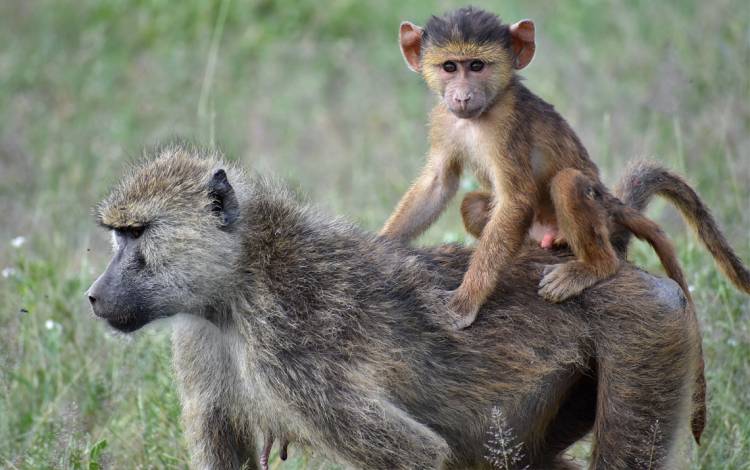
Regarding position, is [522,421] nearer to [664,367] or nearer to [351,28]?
[664,367]

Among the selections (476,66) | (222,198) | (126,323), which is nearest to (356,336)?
(222,198)

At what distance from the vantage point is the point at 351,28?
1074 cm

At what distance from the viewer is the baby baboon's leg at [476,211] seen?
4801mm

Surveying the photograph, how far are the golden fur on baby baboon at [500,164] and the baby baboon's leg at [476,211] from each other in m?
0.03

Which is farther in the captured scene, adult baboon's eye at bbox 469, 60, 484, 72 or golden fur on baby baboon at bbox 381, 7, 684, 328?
adult baboon's eye at bbox 469, 60, 484, 72

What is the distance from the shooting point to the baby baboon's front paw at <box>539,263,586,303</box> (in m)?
4.39

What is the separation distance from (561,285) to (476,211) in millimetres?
568

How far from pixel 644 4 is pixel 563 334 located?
5.97 meters

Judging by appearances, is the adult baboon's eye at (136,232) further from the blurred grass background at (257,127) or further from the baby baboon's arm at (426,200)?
the baby baboon's arm at (426,200)

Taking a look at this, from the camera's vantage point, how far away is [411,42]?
5.06 metres

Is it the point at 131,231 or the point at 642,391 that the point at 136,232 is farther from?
the point at 642,391

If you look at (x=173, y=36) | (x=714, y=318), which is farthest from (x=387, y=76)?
(x=714, y=318)

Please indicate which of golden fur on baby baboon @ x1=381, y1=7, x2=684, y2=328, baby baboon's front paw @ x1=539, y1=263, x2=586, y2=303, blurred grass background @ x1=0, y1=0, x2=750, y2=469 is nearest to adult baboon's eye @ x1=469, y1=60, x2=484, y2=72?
golden fur on baby baboon @ x1=381, y1=7, x2=684, y2=328

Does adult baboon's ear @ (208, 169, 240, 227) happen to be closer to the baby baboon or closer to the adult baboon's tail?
the baby baboon
